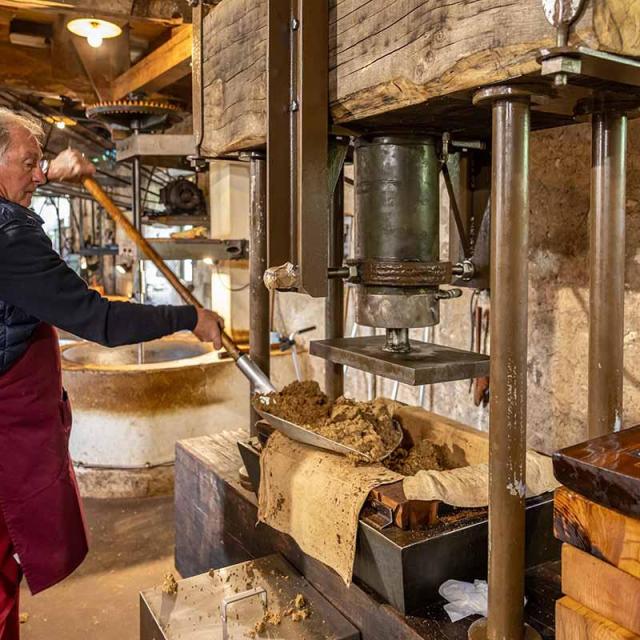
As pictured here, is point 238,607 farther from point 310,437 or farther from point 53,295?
point 53,295

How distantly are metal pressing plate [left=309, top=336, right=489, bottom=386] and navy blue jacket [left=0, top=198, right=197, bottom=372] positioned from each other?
477 mm

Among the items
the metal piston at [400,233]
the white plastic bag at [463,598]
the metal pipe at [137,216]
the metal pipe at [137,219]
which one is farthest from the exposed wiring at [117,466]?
the white plastic bag at [463,598]

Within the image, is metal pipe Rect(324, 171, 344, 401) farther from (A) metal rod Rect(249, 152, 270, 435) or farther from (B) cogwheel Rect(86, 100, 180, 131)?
(B) cogwheel Rect(86, 100, 180, 131)

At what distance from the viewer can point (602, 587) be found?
0.80m

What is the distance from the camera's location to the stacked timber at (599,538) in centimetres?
76

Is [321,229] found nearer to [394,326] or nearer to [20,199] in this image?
[394,326]

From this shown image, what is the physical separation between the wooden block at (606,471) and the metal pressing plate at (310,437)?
0.64 meters

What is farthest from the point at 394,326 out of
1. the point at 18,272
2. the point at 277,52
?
the point at 18,272

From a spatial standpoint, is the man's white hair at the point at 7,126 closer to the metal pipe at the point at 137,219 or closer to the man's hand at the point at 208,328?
the man's hand at the point at 208,328

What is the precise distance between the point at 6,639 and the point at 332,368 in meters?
1.20

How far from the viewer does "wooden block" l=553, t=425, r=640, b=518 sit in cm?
76

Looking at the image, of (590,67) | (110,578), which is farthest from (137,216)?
(590,67)

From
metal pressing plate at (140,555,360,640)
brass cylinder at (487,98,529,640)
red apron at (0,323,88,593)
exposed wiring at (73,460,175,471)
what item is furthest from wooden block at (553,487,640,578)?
exposed wiring at (73,460,175,471)

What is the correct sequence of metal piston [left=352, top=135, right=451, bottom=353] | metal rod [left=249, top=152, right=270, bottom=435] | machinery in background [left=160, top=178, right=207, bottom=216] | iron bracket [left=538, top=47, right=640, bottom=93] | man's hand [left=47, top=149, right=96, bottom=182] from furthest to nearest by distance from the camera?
machinery in background [left=160, top=178, right=207, bottom=216]
man's hand [left=47, top=149, right=96, bottom=182]
metal rod [left=249, top=152, right=270, bottom=435]
metal piston [left=352, top=135, right=451, bottom=353]
iron bracket [left=538, top=47, right=640, bottom=93]
